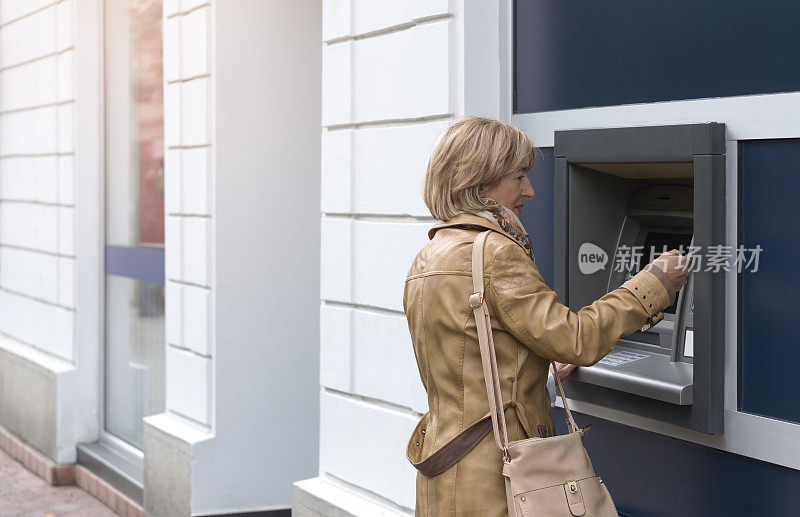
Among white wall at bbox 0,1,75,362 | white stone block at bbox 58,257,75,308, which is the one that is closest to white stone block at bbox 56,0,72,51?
white wall at bbox 0,1,75,362

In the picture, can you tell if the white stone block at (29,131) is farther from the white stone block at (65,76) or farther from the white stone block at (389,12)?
the white stone block at (389,12)

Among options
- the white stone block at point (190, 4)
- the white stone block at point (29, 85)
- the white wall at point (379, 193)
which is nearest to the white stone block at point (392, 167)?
the white wall at point (379, 193)

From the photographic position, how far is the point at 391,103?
3836 mm

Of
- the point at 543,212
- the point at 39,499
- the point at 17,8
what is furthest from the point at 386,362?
the point at 17,8

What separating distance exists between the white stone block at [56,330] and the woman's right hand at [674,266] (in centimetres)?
516

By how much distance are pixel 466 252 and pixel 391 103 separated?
5.03 feet

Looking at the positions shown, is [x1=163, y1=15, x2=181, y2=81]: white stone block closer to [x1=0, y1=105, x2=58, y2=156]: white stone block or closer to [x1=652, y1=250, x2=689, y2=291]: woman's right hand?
[x1=0, y1=105, x2=58, y2=156]: white stone block

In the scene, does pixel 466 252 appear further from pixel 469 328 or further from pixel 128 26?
pixel 128 26

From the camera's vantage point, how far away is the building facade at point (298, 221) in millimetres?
2723

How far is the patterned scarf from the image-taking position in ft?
8.13

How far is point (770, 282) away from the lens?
265 centimetres

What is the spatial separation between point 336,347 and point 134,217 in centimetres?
285

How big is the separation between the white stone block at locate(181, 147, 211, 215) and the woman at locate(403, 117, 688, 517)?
2.67m

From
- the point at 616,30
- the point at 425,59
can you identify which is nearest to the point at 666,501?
the point at 616,30
